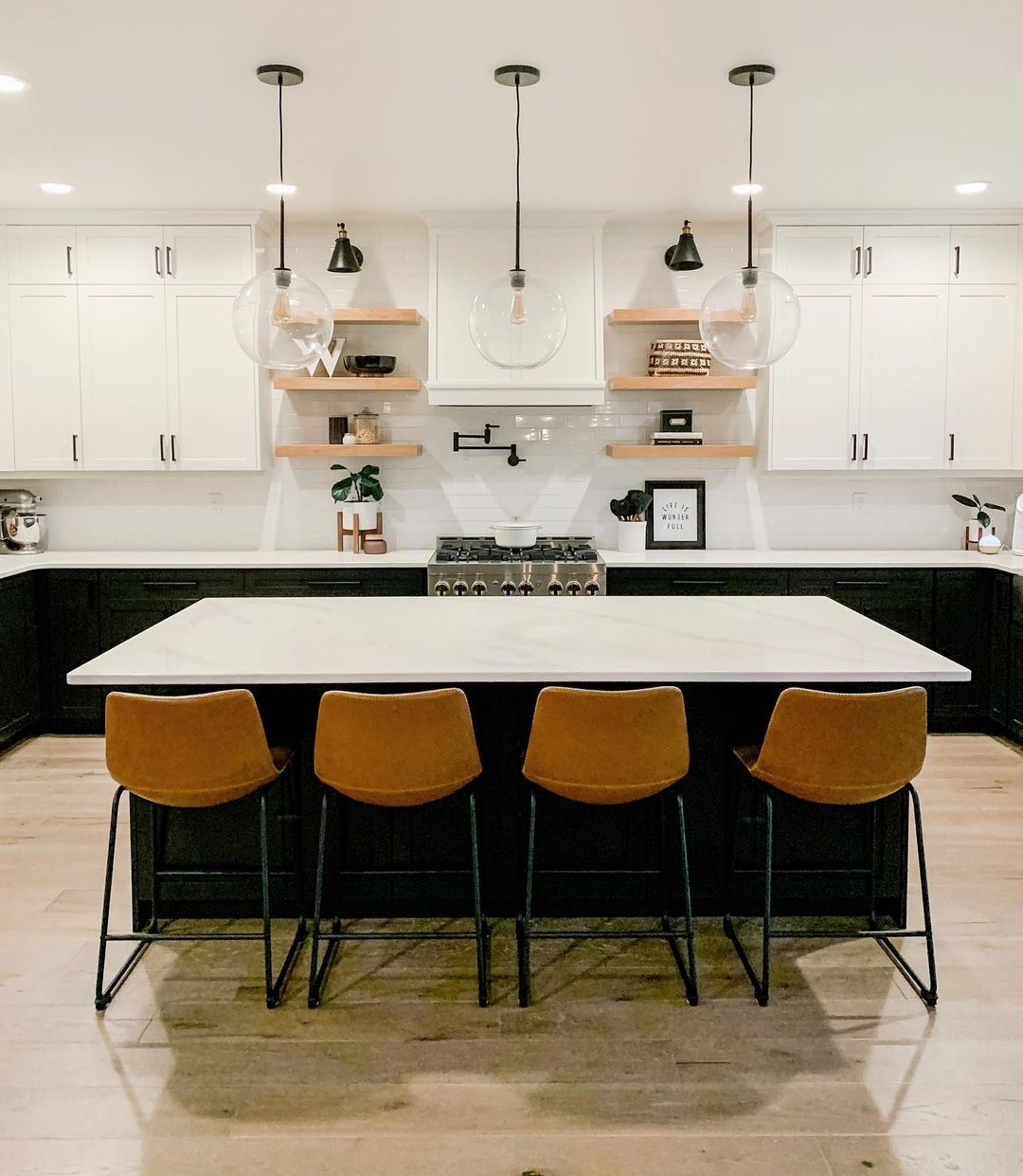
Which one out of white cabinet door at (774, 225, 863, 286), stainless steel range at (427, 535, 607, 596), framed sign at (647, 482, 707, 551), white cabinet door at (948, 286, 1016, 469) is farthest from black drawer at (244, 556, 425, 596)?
white cabinet door at (948, 286, 1016, 469)

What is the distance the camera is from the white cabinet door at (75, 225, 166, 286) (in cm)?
533

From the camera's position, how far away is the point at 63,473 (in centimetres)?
556

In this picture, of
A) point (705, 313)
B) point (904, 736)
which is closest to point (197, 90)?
point (705, 313)

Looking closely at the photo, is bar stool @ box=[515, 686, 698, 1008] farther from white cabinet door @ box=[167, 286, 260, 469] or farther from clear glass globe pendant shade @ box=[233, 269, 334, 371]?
white cabinet door @ box=[167, 286, 260, 469]

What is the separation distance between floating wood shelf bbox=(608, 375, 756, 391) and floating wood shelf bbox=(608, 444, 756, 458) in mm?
303

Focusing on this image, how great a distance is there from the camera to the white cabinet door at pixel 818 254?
532 cm

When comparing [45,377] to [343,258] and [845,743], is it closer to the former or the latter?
[343,258]

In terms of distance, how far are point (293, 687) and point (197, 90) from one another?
2057mm

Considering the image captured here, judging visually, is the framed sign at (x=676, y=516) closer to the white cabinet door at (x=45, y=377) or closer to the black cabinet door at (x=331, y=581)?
the black cabinet door at (x=331, y=581)

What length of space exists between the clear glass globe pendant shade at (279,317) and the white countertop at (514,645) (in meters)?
0.84

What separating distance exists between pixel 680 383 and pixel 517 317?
2466 millimetres

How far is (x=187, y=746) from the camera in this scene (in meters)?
2.62

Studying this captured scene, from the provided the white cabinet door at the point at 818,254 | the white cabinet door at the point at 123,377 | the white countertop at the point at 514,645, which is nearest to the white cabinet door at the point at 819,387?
the white cabinet door at the point at 818,254

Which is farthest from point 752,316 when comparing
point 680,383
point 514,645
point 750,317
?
point 680,383
